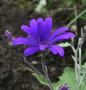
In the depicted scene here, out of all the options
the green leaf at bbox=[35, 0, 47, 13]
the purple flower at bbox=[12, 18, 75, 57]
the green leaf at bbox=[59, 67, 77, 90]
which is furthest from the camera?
the green leaf at bbox=[35, 0, 47, 13]

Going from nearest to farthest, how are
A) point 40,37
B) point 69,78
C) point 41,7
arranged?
point 40,37, point 69,78, point 41,7

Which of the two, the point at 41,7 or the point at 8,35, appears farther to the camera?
the point at 41,7

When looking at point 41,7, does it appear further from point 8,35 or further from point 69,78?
point 8,35

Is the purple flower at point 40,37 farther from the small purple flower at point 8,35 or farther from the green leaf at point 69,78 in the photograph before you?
the green leaf at point 69,78

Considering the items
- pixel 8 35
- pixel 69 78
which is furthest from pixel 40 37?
pixel 69 78

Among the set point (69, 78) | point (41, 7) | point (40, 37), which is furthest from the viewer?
point (41, 7)

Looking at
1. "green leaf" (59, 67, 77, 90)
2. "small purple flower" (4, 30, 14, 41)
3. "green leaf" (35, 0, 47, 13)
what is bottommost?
"green leaf" (59, 67, 77, 90)

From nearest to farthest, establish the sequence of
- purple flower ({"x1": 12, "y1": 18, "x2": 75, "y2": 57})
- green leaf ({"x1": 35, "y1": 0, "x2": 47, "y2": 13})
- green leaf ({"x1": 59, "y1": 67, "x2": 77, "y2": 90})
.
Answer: purple flower ({"x1": 12, "y1": 18, "x2": 75, "y2": 57}) → green leaf ({"x1": 59, "y1": 67, "x2": 77, "y2": 90}) → green leaf ({"x1": 35, "y1": 0, "x2": 47, "y2": 13})

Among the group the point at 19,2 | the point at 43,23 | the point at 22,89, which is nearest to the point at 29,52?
the point at 43,23

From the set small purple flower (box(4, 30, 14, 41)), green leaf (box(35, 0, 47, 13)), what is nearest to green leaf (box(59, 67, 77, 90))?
small purple flower (box(4, 30, 14, 41))

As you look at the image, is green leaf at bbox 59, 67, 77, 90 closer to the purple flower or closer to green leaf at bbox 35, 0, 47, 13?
the purple flower

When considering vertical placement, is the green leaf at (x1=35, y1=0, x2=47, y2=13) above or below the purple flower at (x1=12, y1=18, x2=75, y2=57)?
below
